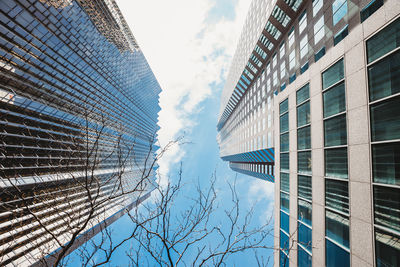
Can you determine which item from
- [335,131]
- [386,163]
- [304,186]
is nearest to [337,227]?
[304,186]

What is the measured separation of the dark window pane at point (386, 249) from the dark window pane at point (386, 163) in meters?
2.13

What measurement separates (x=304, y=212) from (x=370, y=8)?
1284 cm

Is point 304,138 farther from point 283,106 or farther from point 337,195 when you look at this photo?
point 283,106

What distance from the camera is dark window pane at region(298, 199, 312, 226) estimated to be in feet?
37.0

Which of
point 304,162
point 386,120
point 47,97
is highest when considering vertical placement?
point 47,97

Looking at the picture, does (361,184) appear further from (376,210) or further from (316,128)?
(316,128)

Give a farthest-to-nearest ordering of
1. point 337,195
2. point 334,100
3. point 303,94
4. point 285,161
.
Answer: point 285,161 < point 303,94 < point 334,100 < point 337,195

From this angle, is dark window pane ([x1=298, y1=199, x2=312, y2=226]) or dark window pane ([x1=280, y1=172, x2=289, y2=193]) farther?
dark window pane ([x1=280, y1=172, x2=289, y2=193])

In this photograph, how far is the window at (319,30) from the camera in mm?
15036

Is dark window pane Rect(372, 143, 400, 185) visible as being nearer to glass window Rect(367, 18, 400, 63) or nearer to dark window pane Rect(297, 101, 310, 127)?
glass window Rect(367, 18, 400, 63)

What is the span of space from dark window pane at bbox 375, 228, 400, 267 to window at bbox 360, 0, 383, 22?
35.7 feet

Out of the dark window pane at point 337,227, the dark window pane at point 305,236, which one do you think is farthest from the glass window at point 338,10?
the dark window pane at point 305,236

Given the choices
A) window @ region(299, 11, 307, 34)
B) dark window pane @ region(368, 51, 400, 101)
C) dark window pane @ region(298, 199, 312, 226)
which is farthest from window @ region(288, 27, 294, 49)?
dark window pane @ region(298, 199, 312, 226)

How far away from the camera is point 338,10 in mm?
13023
